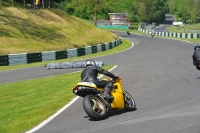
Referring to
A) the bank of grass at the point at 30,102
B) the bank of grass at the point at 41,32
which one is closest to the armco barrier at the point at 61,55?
the bank of grass at the point at 41,32

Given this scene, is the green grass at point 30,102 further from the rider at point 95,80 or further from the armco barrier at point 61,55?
the armco barrier at point 61,55

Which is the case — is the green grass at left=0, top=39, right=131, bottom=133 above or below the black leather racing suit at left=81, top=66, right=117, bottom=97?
below

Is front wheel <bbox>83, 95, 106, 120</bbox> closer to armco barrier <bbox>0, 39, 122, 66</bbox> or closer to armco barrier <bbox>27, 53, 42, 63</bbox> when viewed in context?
armco barrier <bbox>0, 39, 122, 66</bbox>

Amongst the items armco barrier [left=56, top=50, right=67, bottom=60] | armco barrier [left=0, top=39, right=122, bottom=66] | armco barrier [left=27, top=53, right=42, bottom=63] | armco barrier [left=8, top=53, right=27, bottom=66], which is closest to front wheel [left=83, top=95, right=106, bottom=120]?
armco barrier [left=0, top=39, right=122, bottom=66]

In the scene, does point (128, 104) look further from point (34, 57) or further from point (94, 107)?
point (34, 57)

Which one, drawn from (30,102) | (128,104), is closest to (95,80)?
(128,104)

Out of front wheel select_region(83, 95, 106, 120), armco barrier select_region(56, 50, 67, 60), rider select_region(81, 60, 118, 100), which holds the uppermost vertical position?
rider select_region(81, 60, 118, 100)

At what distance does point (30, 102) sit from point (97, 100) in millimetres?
3817

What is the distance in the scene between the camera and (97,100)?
9328mm

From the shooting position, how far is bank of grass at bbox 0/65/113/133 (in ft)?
31.3

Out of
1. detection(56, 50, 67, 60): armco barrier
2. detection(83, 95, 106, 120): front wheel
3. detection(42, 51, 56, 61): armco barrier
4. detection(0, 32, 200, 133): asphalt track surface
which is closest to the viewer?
detection(0, 32, 200, 133): asphalt track surface

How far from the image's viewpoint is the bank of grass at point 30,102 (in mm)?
9547

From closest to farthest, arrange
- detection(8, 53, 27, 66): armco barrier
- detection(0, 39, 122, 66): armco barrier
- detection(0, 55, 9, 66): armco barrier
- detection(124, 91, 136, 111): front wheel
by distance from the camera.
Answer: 1. detection(124, 91, 136, 111): front wheel
2. detection(0, 55, 9, 66): armco barrier
3. detection(0, 39, 122, 66): armco barrier
4. detection(8, 53, 27, 66): armco barrier

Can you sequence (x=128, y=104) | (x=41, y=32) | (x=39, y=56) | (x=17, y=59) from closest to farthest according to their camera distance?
(x=128, y=104) < (x=17, y=59) < (x=39, y=56) < (x=41, y=32)
